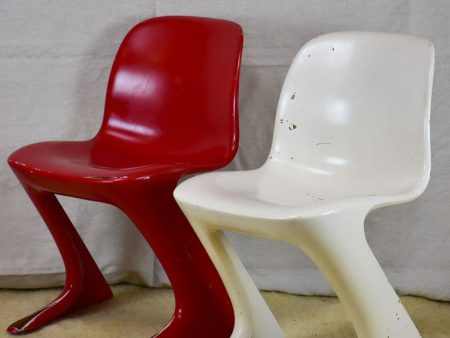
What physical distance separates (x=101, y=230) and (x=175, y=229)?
1.58ft

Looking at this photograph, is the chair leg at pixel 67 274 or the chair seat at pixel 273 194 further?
the chair leg at pixel 67 274

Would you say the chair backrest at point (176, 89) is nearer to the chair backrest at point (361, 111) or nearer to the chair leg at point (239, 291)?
the chair backrest at point (361, 111)

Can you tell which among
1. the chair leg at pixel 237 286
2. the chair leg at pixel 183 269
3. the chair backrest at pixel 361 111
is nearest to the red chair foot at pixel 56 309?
the chair leg at pixel 183 269

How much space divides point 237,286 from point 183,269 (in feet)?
0.61

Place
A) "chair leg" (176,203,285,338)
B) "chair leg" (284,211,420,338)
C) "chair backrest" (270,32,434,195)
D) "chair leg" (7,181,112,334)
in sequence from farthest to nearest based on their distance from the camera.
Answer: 1. "chair leg" (7,181,112,334)
2. "chair backrest" (270,32,434,195)
3. "chair leg" (176,203,285,338)
4. "chair leg" (284,211,420,338)

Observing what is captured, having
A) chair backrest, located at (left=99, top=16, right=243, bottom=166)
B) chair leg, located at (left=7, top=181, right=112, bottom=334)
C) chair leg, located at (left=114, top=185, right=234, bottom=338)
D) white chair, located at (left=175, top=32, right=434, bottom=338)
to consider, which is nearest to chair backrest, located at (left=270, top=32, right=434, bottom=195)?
white chair, located at (left=175, top=32, right=434, bottom=338)

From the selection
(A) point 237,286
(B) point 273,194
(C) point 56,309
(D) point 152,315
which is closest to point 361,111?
(B) point 273,194

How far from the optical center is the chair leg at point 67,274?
1.56 metres

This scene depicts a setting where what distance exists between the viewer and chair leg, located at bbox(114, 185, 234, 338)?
1374 millimetres

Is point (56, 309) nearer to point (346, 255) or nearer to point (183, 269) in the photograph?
point (183, 269)

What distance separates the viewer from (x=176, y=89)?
1649 millimetres

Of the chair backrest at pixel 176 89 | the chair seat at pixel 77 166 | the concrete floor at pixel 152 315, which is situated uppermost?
the chair backrest at pixel 176 89

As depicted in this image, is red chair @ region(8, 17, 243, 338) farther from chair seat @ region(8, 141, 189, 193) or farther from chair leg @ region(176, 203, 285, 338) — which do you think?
chair leg @ region(176, 203, 285, 338)

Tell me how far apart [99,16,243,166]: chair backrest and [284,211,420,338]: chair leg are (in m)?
0.51
